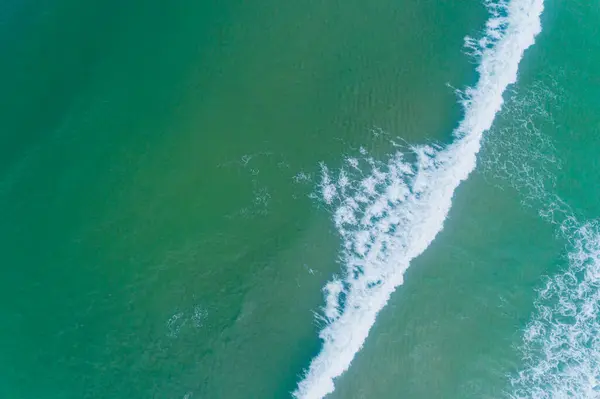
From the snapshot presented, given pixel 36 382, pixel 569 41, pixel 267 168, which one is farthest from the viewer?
pixel 569 41

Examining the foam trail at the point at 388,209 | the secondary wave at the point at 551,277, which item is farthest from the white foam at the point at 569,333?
the foam trail at the point at 388,209

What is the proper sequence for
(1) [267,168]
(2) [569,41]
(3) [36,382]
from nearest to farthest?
(3) [36,382], (1) [267,168], (2) [569,41]

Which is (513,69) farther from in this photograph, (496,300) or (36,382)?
(36,382)

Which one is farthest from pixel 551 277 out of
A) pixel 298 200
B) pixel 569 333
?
pixel 298 200

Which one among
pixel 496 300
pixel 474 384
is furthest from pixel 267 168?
pixel 474 384

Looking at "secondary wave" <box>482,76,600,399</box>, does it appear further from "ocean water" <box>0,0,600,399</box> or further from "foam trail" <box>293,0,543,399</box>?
"foam trail" <box>293,0,543,399</box>

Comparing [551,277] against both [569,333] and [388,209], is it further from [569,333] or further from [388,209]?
[388,209]

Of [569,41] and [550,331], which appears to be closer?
[550,331]
